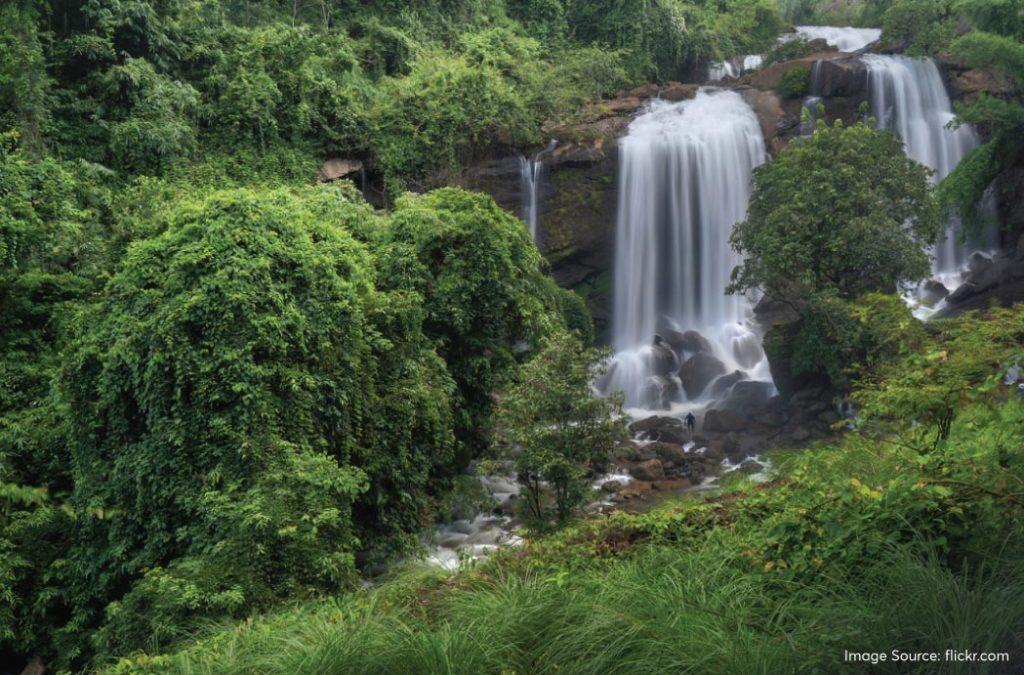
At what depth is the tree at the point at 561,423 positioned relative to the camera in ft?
30.4

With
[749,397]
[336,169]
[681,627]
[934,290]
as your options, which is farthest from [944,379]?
[934,290]

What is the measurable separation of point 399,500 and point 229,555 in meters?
2.93

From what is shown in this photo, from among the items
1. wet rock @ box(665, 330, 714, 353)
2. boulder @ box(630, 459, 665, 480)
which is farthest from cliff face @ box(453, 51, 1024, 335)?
boulder @ box(630, 459, 665, 480)

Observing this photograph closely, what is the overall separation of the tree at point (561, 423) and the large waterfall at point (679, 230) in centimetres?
1023

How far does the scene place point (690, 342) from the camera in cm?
1878

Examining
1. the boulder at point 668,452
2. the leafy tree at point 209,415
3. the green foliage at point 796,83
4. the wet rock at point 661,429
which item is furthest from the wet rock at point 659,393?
the leafy tree at point 209,415

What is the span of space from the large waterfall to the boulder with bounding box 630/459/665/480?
6009 mm

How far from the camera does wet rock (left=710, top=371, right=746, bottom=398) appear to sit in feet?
56.3

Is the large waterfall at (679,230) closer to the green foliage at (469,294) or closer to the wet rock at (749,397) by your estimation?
the wet rock at (749,397)

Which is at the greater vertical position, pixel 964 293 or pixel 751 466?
pixel 964 293

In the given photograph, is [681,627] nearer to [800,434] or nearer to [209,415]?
[209,415]

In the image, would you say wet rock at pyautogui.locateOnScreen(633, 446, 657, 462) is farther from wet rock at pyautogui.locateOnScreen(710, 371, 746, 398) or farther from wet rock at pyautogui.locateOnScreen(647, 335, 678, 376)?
wet rock at pyautogui.locateOnScreen(647, 335, 678, 376)

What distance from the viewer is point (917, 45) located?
2125 cm

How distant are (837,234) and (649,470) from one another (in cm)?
555
